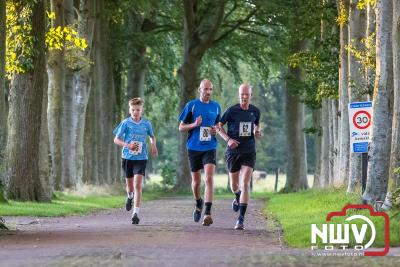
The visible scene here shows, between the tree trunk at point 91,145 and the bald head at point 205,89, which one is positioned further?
the tree trunk at point 91,145

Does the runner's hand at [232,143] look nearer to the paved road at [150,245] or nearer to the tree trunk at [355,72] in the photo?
the paved road at [150,245]

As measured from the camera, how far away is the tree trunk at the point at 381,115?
16750 millimetres

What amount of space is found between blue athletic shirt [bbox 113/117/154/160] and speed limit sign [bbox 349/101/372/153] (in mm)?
4678

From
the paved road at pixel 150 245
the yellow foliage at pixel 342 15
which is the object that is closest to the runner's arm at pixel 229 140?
the paved road at pixel 150 245

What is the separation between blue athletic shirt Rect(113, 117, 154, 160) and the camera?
1723 cm

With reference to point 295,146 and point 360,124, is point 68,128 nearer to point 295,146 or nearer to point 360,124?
point 360,124

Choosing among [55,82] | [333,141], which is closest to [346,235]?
[55,82]

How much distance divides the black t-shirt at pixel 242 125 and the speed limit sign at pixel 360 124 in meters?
4.28

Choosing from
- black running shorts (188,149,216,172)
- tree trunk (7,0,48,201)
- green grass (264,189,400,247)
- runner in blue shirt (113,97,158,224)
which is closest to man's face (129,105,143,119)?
runner in blue shirt (113,97,158,224)

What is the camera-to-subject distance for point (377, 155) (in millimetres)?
16750

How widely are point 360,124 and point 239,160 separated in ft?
14.9

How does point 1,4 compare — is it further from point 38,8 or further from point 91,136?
point 91,136

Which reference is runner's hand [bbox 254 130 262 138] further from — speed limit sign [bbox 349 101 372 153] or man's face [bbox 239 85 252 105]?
speed limit sign [bbox 349 101 372 153]

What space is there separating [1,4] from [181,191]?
25759mm
